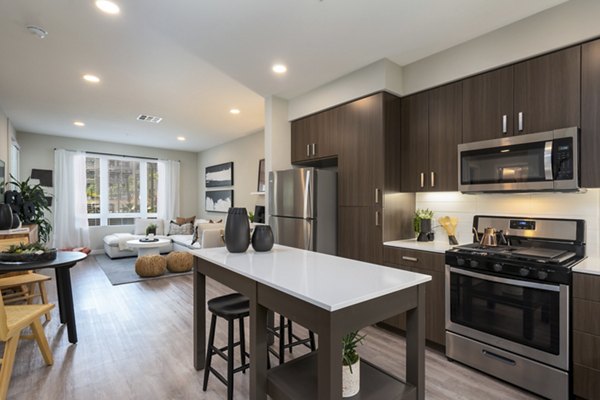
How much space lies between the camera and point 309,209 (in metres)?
3.30

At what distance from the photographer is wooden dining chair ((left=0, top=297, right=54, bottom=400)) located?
1826mm

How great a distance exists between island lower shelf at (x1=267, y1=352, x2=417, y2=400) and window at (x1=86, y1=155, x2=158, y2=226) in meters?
7.33

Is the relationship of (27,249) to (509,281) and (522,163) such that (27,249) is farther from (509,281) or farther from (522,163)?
(522,163)

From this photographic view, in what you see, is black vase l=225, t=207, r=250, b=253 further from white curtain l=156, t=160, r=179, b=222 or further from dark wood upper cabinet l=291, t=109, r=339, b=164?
white curtain l=156, t=160, r=179, b=222

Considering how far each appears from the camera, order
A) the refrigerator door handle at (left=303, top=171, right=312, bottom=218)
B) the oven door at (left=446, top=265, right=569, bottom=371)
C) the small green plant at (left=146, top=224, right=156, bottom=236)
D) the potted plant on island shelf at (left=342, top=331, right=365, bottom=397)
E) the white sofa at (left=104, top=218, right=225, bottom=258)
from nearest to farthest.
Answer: the potted plant on island shelf at (left=342, top=331, right=365, bottom=397)
the oven door at (left=446, top=265, right=569, bottom=371)
the refrigerator door handle at (left=303, top=171, right=312, bottom=218)
the white sofa at (left=104, top=218, right=225, bottom=258)
the small green plant at (left=146, top=224, right=156, bottom=236)

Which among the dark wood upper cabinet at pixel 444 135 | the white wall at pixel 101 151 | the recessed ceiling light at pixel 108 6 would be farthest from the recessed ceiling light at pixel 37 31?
the white wall at pixel 101 151

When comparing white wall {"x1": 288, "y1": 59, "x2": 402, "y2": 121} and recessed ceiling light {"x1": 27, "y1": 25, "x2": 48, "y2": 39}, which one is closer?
recessed ceiling light {"x1": 27, "y1": 25, "x2": 48, "y2": 39}

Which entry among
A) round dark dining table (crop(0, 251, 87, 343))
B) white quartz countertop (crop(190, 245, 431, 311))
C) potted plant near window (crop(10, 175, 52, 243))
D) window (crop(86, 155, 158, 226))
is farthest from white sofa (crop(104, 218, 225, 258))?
white quartz countertop (crop(190, 245, 431, 311))

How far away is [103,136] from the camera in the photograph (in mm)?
6688

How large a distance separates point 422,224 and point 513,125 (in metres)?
1.17

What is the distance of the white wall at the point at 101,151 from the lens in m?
6.37

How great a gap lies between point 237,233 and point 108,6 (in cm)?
190

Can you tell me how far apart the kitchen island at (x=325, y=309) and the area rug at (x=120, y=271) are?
3572 mm

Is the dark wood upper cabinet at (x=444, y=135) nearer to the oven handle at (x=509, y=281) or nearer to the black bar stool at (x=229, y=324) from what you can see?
the oven handle at (x=509, y=281)
